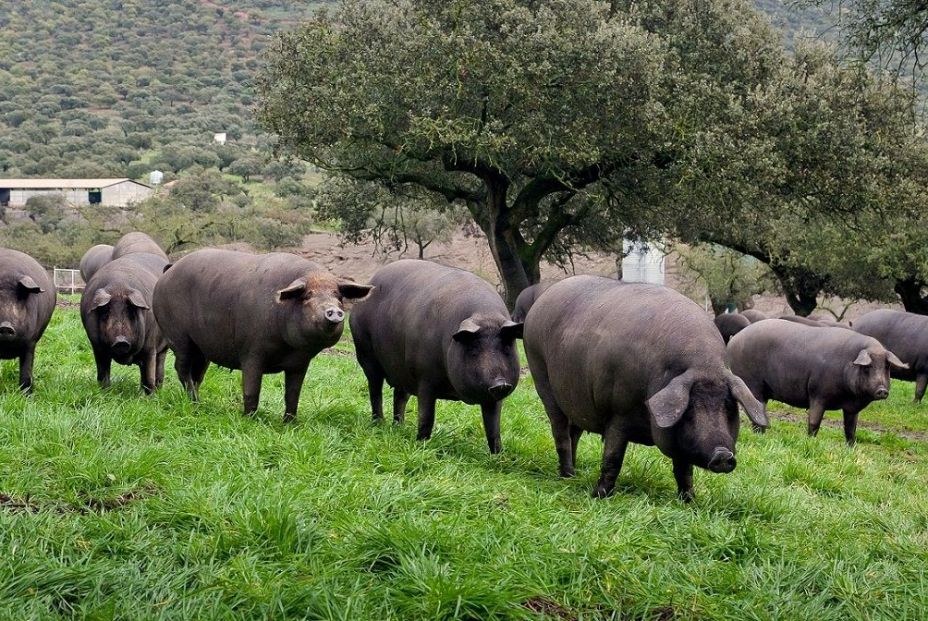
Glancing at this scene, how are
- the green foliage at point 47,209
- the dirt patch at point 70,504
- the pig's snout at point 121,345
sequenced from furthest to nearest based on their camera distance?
the green foliage at point 47,209, the pig's snout at point 121,345, the dirt patch at point 70,504

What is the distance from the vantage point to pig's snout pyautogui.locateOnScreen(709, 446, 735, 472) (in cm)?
629

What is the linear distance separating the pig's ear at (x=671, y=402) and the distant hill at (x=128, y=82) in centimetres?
7095

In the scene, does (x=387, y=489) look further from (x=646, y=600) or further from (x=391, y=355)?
(x=391, y=355)

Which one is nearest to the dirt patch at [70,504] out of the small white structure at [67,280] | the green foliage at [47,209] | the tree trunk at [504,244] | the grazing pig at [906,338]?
the grazing pig at [906,338]

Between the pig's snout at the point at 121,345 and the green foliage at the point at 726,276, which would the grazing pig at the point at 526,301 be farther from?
the green foliage at the point at 726,276

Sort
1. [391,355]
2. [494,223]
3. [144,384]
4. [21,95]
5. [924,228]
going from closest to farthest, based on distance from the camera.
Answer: [391,355] → [144,384] → [494,223] → [924,228] → [21,95]

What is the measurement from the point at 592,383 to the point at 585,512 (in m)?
1.30

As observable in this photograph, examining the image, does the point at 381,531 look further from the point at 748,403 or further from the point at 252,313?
the point at 252,313

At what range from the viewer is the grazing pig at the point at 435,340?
8117 millimetres

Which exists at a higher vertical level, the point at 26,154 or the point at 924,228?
the point at 924,228

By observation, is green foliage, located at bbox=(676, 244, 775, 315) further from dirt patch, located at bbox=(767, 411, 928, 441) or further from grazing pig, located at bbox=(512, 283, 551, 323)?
grazing pig, located at bbox=(512, 283, 551, 323)

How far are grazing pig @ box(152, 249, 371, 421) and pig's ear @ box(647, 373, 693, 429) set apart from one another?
9.72 feet

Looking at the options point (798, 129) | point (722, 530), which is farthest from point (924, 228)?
point (722, 530)

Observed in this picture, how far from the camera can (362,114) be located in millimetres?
21594
